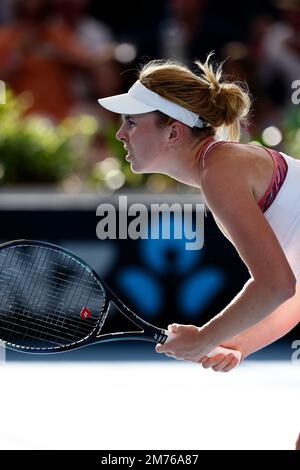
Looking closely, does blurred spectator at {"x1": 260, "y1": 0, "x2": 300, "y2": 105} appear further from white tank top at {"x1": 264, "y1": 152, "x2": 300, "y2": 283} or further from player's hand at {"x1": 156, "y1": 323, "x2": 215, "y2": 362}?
player's hand at {"x1": 156, "y1": 323, "x2": 215, "y2": 362}

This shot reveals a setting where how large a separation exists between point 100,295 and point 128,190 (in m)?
3.05

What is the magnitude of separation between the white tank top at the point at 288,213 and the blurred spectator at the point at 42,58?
479 centimetres

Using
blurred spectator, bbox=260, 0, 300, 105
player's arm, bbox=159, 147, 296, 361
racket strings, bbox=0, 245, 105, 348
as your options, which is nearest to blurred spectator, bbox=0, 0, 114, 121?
blurred spectator, bbox=260, 0, 300, 105

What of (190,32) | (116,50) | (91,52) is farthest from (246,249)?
(91,52)

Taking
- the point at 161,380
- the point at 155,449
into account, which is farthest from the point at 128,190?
the point at 155,449

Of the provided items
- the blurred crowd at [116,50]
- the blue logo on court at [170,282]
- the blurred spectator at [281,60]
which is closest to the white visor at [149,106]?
the blue logo on court at [170,282]

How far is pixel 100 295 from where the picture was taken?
12.5ft

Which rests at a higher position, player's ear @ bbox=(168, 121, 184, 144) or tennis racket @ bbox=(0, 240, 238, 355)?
player's ear @ bbox=(168, 121, 184, 144)

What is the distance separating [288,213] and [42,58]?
4.92 m

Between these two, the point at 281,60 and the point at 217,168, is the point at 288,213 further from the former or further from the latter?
the point at 281,60

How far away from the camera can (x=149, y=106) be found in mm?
3281

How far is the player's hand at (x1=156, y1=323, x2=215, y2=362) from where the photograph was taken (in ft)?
10.2

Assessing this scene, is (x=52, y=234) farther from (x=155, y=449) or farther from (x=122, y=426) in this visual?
(x=155, y=449)
